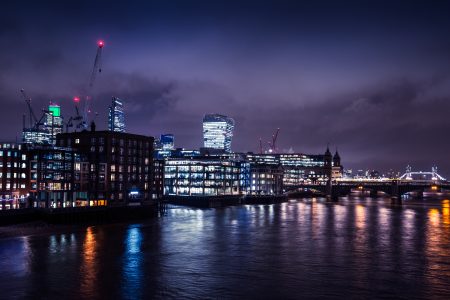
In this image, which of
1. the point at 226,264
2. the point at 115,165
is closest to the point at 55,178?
the point at 115,165

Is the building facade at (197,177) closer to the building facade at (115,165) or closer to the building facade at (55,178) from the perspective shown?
the building facade at (115,165)

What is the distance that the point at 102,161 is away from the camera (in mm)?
115688

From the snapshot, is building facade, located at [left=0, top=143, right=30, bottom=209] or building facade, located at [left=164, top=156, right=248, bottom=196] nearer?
building facade, located at [left=0, top=143, right=30, bottom=209]

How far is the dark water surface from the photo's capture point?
141 feet

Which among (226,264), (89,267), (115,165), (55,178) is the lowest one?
(226,264)

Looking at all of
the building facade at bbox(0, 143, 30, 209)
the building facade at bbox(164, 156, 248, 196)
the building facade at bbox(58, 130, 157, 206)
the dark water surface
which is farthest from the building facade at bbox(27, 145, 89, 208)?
the building facade at bbox(164, 156, 248, 196)

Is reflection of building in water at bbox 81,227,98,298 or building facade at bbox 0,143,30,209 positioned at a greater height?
building facade at bbox 0,143,30,209

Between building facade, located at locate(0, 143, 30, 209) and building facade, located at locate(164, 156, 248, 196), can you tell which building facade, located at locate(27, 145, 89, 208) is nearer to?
building facade, located at locate(0, 143, 30, 209)

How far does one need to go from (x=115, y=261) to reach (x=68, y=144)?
7323cm

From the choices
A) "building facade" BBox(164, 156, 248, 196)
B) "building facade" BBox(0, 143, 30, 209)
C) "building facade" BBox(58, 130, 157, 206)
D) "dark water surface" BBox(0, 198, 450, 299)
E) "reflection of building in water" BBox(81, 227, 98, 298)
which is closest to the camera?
"dark water surface" BBox(0, 198, 450, 299)

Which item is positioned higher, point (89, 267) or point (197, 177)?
point (197, 177)

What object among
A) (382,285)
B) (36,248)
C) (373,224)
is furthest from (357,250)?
(36,248)

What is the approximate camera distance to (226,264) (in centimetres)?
5500

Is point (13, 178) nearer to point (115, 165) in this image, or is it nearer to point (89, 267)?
point (115, 165)
